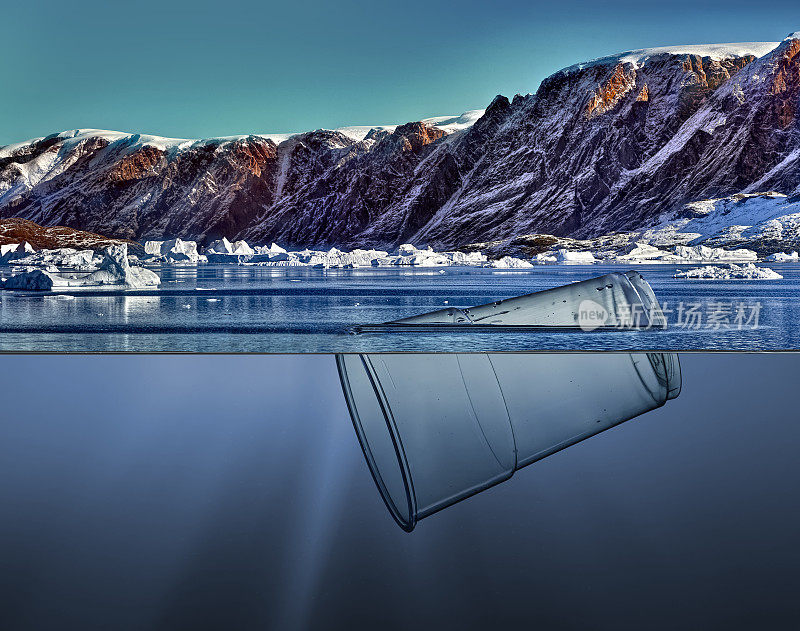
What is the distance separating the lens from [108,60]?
Result: 5.16 meters

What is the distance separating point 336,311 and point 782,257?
2814 mm

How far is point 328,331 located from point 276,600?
10.1 ft

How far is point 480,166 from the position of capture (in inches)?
190

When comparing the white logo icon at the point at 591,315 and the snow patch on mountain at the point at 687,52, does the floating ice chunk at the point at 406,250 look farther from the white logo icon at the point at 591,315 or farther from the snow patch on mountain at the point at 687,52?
the snow patch on mountain at the point at 687,52

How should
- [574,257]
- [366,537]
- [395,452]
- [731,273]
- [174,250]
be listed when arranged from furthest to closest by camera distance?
[174,250], [574,257], [731,273], [395,452], [366,537]

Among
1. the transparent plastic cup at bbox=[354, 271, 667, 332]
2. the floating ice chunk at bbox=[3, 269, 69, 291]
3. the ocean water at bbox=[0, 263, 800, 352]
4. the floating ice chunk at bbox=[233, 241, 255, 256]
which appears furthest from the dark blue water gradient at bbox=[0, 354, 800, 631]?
the floating ice chunk at bbox=[233, 241, 255, 256]

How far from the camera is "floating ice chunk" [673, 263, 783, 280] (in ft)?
15.1

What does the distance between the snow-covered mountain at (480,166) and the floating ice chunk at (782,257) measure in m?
0.41

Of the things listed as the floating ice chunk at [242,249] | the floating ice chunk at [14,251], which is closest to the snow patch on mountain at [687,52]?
the floating ice chunk at [242,249]

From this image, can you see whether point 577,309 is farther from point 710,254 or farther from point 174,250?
point 174,250

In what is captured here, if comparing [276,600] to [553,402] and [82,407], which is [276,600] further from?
[82,407]

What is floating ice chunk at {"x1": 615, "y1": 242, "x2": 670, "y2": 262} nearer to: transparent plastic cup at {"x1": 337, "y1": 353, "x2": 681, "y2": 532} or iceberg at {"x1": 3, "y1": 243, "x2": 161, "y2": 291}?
transparent plastic cup at {"x1": 337, "y1": 353, "x2": 681, "y2": 532}

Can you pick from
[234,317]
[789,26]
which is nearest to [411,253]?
[234,317]

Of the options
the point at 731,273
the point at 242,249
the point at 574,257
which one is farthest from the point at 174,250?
the point at 731,273
